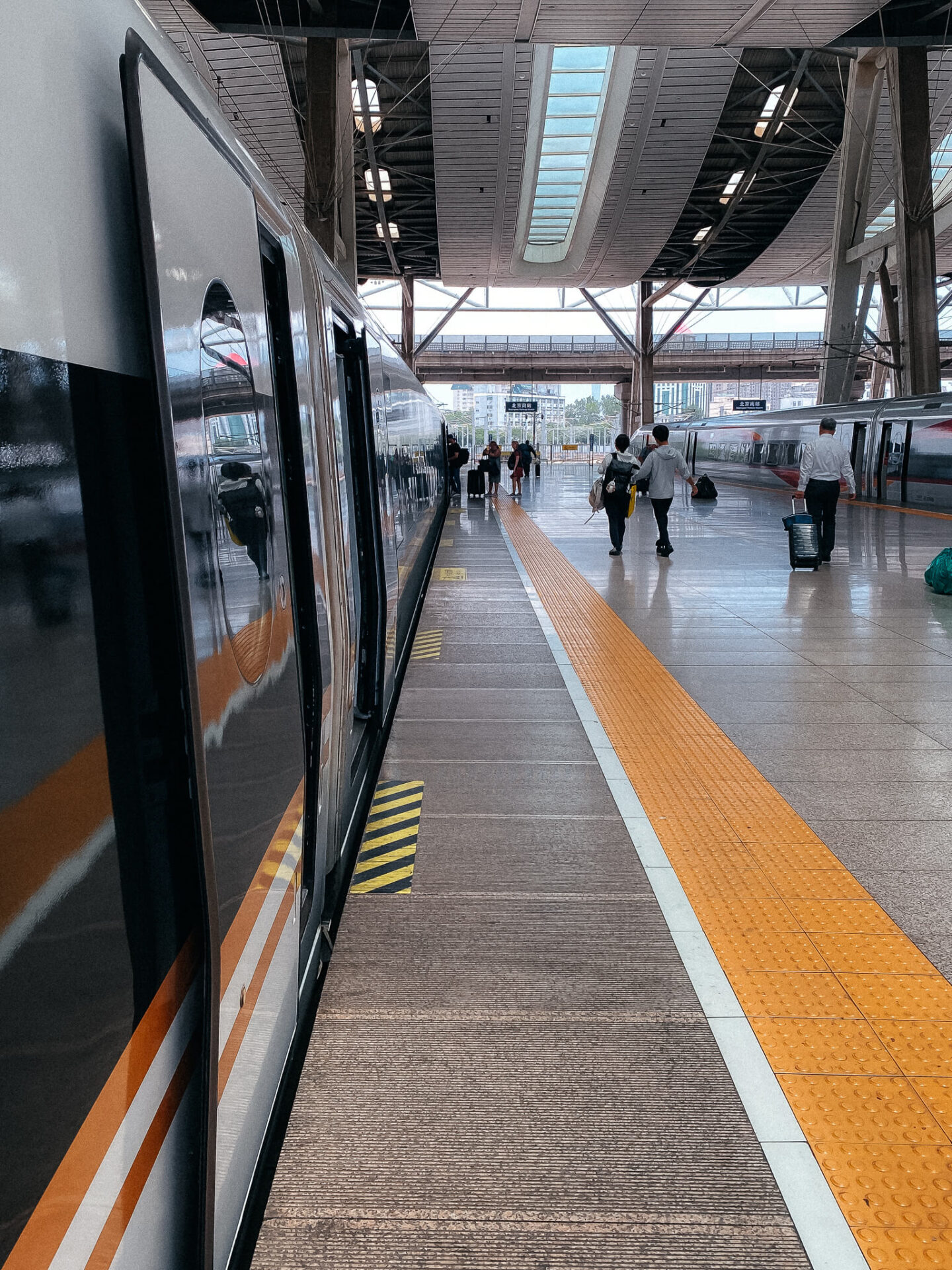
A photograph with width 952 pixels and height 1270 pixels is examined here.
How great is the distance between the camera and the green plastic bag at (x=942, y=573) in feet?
31.9

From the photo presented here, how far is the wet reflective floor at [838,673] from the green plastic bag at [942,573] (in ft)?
0.33

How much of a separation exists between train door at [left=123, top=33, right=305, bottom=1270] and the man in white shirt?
33.3ft

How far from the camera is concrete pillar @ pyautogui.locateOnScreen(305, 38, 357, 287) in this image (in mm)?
17750

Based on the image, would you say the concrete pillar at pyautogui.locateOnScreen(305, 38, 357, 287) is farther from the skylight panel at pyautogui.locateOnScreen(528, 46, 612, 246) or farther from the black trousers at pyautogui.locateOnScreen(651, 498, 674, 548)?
the black trousers at pyautogui.locateOnScreen(651, 498, 674, 548)

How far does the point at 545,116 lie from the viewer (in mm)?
27266

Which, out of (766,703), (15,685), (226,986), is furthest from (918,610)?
(15,685)

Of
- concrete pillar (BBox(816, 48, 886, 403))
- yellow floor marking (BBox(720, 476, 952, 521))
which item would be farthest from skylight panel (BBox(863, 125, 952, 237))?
yellow floor marking (BBox(720, 476, 952, 521))

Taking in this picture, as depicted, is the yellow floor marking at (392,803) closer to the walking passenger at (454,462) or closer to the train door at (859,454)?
the train door at (859,454)

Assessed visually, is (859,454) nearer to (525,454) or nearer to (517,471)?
(517,471)

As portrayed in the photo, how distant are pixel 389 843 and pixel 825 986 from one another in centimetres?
178

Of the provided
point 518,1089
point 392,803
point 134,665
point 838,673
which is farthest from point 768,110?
point 134,665

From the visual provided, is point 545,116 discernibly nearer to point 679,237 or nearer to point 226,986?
point 679,237

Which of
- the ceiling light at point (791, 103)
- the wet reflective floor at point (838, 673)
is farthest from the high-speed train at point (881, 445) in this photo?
the ceiling light at point (791, 103)

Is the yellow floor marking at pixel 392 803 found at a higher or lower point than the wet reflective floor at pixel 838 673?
higher
